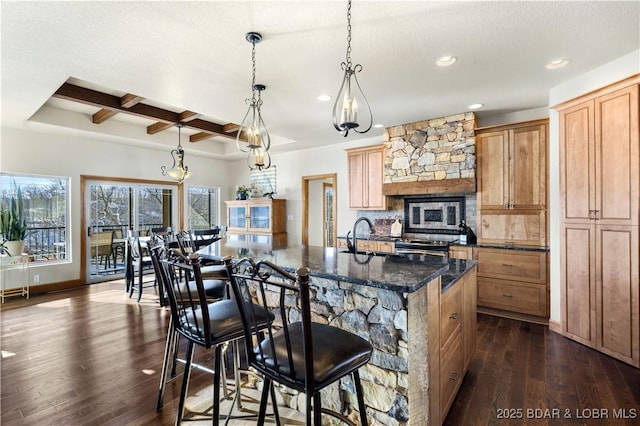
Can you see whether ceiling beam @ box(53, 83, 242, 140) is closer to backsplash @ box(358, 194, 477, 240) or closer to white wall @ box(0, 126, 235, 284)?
white wall @ box(0, 126, 235, 284)

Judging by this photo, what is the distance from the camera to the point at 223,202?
8055 millimetres

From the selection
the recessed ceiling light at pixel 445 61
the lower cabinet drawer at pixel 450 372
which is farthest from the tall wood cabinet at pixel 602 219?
the lower cabinet drawer at pixel 450 372

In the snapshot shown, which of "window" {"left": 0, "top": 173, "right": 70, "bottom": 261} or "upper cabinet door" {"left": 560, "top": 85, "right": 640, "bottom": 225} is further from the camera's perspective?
"window" {"left": 0, "top": 173, "right": 70, "bottom": 261}

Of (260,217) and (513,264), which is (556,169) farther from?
(260,217)

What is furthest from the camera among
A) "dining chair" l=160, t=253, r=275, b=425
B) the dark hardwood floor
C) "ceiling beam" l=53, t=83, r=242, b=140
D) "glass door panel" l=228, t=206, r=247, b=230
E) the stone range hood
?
"glass door panel" l=228, t=206, r=247, b=230

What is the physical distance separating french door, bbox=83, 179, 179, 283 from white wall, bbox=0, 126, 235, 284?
0.17m

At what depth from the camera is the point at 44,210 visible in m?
5.30

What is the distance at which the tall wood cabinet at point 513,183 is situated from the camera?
3.77 meters

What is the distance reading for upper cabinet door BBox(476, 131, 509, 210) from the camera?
13.1 feet

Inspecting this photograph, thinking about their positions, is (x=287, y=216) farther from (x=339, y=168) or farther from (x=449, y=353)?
(x=449, y=353)

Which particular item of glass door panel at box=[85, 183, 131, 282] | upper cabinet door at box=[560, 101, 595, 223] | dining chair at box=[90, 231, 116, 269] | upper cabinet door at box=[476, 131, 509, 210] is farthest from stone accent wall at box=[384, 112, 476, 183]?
dining chair at box=[90, 231, 116, 269]

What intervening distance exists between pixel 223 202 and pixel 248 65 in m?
5.61

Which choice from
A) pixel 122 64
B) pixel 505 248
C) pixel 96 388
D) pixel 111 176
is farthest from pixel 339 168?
pixel 96 388

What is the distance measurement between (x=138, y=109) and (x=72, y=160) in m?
2.01
